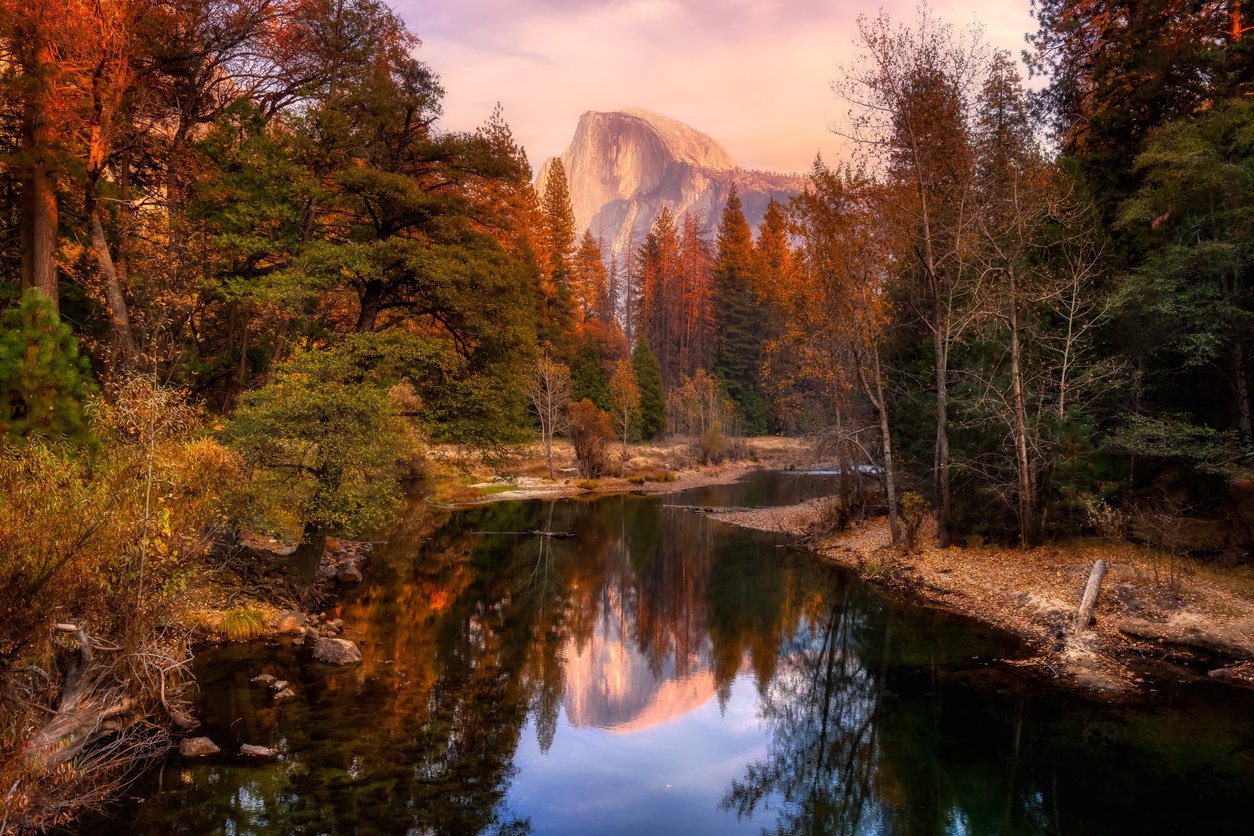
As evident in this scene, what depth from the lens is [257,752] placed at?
30.0ft

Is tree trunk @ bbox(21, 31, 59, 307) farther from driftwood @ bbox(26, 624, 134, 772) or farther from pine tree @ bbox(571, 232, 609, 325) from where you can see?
pine tree @ bbox(571, 232, 609, 325)

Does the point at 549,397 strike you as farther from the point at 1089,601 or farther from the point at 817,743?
the point at 817,743

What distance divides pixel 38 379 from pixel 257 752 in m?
6.48

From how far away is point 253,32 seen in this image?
729 inches

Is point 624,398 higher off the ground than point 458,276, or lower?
lower

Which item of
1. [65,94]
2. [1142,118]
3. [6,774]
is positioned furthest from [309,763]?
[1142,118]

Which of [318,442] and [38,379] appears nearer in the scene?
[38,379]

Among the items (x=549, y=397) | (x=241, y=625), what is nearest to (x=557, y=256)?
(x=549, y=397)

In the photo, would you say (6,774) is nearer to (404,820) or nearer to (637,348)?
(404,820)

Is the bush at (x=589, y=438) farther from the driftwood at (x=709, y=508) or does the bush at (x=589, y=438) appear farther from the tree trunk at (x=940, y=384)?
the tree trunk at (x=940, y=384)

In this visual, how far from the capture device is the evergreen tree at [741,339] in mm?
70375

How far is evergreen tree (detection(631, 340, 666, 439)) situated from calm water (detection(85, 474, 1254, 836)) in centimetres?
4269

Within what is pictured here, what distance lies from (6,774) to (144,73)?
17.2 metres

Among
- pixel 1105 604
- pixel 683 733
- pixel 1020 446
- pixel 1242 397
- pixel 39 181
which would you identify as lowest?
pixel 683 733
